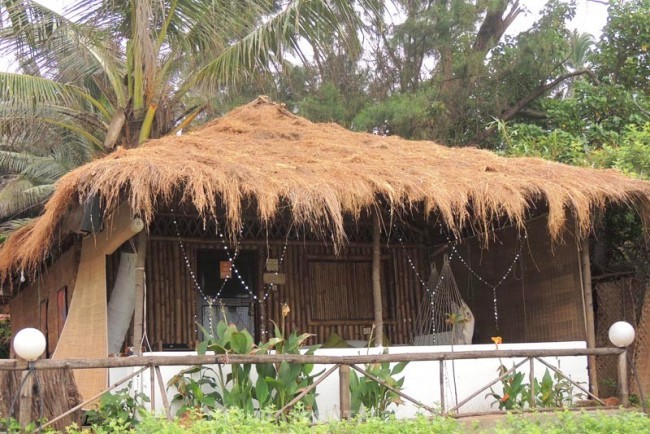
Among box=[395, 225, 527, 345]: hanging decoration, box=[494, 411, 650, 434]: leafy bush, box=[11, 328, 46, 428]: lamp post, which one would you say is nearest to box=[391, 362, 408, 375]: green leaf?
box=[494, 411, 650, 434]: leafy bush

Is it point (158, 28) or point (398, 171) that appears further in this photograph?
point (158, 28)

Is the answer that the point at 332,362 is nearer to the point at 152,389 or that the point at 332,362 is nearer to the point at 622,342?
the point at 152,389

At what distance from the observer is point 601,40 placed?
1437cm

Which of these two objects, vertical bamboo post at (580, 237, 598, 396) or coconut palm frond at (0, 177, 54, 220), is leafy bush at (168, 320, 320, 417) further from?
coconut palm frond at (0, 177, 54, 220)

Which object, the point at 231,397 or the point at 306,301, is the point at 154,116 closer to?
the point at 306,301

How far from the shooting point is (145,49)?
9.24 meters

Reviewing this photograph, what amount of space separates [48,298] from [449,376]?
16.1ft

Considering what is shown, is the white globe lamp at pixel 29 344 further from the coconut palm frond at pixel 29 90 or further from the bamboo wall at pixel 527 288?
the bamboo wall at pixel 527 288

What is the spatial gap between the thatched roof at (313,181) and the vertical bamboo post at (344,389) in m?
1.13

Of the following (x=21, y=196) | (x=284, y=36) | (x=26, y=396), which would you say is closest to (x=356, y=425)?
(x=26, y=396)

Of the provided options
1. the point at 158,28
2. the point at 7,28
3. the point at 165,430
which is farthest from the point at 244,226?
the point at 165,430

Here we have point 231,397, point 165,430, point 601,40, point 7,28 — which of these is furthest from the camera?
point 601,40

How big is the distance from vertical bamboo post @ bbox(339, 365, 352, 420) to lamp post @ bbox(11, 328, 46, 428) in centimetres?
220

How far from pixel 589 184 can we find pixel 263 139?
10.5 ft
